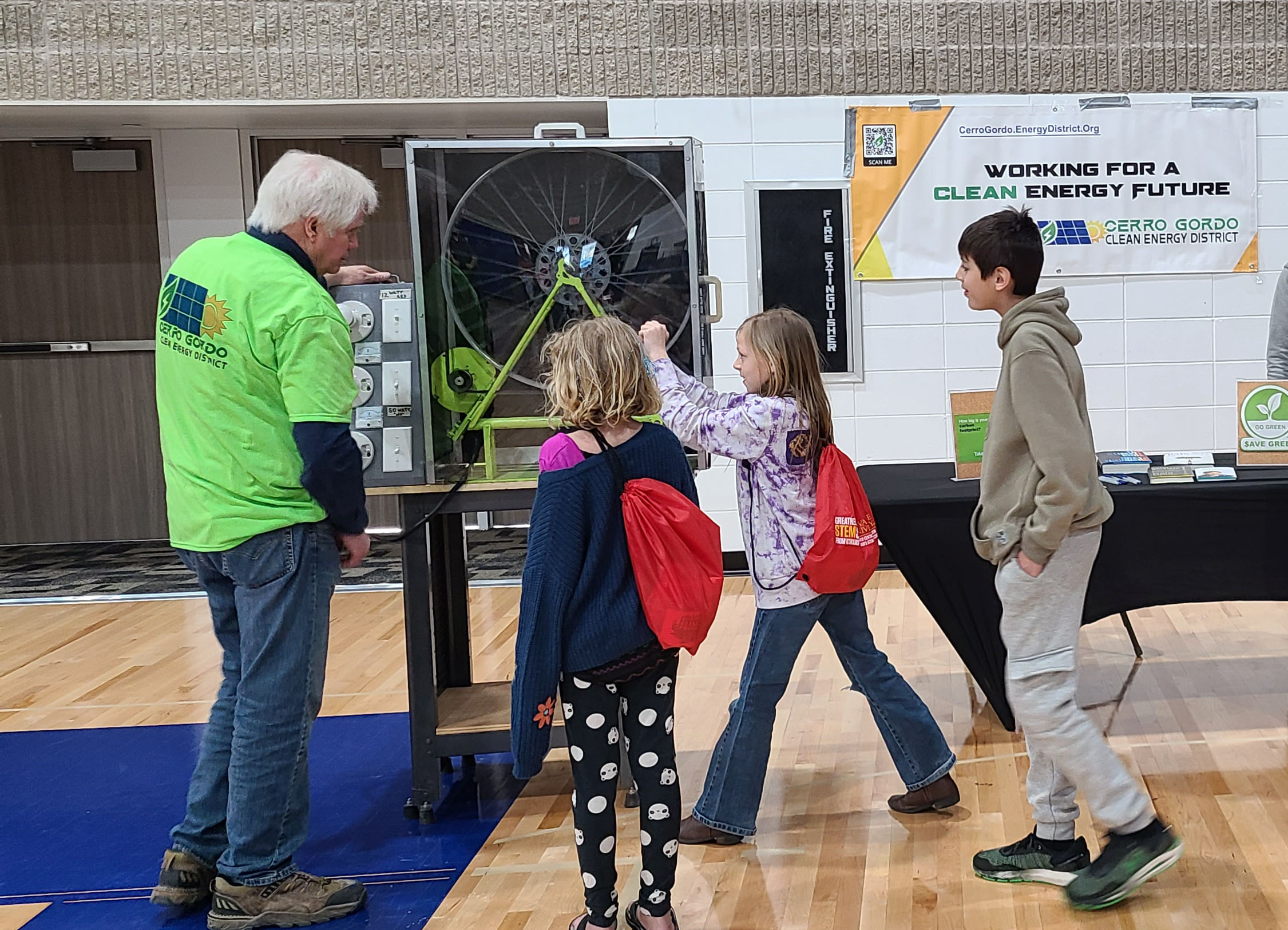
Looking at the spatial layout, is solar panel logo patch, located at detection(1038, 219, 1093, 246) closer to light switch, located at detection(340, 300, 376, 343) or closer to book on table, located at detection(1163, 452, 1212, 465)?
book on table, located at detection(1163, 452, 1212, 465)

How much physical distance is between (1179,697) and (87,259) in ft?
19.1

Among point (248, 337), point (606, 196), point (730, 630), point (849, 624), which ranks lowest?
point (730, 630)

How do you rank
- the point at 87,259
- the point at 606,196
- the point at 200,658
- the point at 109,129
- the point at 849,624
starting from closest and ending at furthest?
the point at 849,624
the point at 606,196
the point at 200,658
the point at 109,129
the point at 87,259

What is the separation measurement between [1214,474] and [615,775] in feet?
6.44

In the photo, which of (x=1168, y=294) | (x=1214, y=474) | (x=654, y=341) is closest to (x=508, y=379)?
(x=654, y=341)

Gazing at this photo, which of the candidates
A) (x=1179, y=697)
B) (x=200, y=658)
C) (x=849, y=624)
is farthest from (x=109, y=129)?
(x=1179, y=697)

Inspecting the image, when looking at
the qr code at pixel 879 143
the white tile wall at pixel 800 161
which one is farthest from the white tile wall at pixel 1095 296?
the white tile wall at pixel 800 161

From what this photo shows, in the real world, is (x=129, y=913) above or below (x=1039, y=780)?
below

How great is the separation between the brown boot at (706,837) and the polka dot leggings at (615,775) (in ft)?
1.70

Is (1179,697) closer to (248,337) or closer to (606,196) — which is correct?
(606,196)

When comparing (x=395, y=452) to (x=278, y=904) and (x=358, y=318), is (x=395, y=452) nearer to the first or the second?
(x=358, y=318)

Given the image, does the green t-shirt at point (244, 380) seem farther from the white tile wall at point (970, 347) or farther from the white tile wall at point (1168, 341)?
the white tile wall at point (1168, 341)

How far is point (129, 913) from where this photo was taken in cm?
244

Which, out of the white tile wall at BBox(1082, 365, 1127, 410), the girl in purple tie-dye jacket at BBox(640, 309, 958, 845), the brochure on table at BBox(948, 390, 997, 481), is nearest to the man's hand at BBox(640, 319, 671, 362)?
the girl in purple tie-dye jacket at BBox(640, 309, 958, 845)
